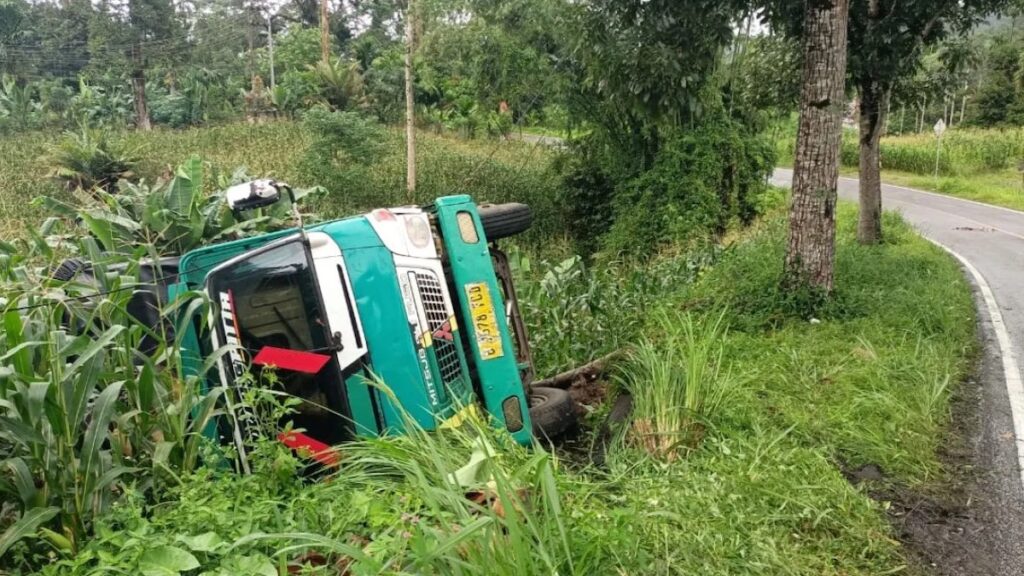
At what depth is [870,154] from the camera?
11375 mm

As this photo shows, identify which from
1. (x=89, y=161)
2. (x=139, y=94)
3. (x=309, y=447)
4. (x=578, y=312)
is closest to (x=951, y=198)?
(x=578, y=312)

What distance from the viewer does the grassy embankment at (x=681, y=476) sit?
8.06 ft

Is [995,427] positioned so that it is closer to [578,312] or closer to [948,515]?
[948,515]

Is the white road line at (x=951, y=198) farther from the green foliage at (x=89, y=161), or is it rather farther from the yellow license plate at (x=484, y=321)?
the green foliage at (x=89, y=161)

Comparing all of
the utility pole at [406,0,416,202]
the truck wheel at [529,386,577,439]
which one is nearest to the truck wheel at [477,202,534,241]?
the truck wheel at [529,386,577,439]

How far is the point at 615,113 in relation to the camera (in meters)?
16.5

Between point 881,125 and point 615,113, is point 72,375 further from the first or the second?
point 615,113

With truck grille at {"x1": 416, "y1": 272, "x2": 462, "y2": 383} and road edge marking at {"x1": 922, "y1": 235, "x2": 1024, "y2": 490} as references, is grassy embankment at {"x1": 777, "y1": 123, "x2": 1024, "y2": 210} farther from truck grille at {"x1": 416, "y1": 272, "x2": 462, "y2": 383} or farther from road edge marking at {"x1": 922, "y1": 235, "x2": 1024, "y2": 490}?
truck grille at {"x1": 416, "y1": 272, "x2": 462, "y2": 383}

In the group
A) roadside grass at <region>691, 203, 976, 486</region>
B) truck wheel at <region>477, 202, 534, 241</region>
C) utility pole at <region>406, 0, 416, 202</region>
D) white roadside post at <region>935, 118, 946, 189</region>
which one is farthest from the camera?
white roadside post at <region>935, 118, 946, 189</region>

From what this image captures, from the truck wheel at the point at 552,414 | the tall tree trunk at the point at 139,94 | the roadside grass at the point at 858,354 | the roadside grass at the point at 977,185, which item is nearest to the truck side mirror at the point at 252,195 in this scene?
the truck wheel at the point at 552,414

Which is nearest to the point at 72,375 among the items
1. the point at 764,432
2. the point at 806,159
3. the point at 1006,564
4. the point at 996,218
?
the point at 764,432

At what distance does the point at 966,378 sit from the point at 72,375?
6.65 metres

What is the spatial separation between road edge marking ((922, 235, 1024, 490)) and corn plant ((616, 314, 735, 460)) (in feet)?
6.14

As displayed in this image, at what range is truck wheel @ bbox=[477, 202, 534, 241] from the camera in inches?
204
